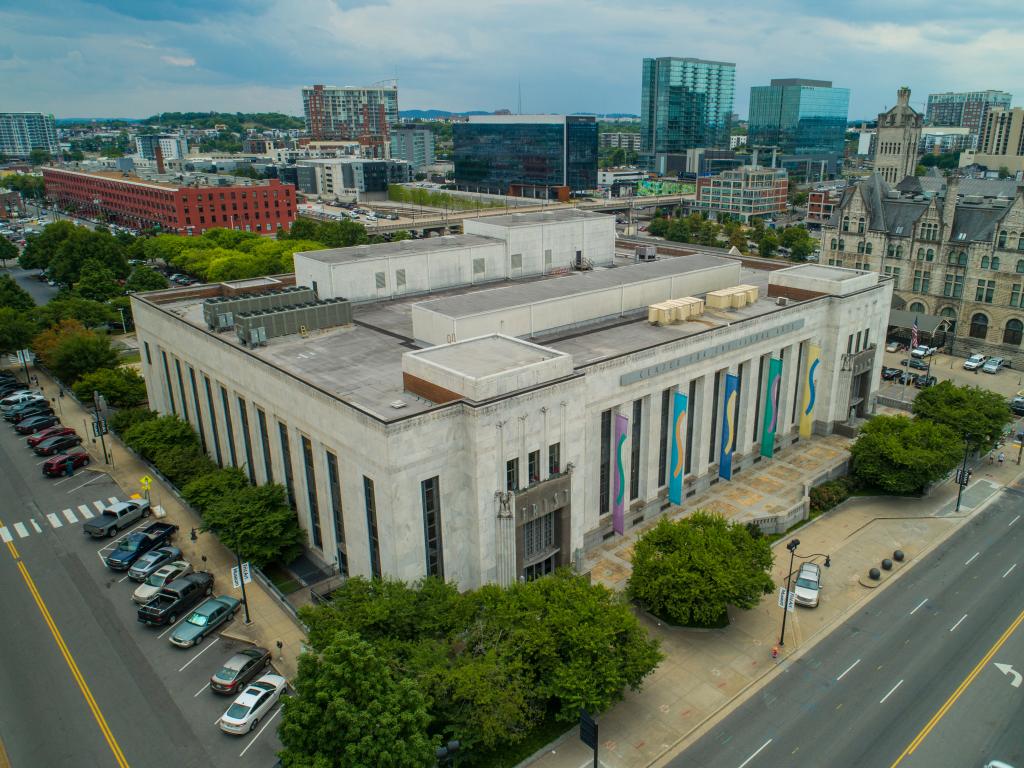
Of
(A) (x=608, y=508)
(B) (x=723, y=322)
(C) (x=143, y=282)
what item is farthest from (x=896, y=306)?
(C) (x=143, y=282)

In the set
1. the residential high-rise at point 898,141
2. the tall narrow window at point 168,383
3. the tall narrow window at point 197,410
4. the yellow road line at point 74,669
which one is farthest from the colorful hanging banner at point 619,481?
the residential high-rise at point 898,141

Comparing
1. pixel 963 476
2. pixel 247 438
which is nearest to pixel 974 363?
pixel 963 476

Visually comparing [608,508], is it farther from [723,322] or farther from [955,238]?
[955,238]

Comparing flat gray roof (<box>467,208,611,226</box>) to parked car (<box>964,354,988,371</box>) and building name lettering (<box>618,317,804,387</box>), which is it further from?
parked car (<box>964,354,988,371</box>)

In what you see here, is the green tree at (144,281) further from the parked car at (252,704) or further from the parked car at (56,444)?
the parked car at (252,704)

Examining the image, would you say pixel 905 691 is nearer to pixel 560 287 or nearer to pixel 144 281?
pixel 560 287

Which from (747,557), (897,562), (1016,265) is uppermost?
(1016,265)
